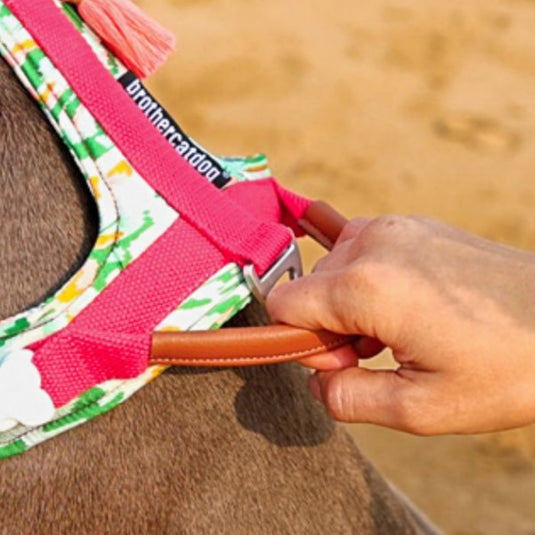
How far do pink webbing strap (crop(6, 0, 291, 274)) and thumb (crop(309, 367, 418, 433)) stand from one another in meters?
0.16

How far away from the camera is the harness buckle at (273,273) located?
134cm

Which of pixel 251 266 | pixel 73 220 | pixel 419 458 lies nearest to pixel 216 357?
pixel 251 266

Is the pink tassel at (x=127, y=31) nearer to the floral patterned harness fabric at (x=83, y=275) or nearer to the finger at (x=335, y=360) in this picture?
the floral patterned harness fabric at (x=83, y=275)

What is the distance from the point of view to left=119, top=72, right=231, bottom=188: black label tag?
4.51 ft

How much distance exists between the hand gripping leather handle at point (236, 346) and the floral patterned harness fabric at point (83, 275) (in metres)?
0.03

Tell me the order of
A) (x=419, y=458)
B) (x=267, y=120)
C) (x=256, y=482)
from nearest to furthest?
(x=256, y=482)
(x=419, y=458)
(x=267, y=120)

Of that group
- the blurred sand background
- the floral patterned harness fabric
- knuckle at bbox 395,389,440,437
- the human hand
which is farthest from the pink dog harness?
the blurred sand background

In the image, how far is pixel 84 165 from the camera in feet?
4.34

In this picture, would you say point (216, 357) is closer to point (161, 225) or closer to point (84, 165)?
point (161, 225)

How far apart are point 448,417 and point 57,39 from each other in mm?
627

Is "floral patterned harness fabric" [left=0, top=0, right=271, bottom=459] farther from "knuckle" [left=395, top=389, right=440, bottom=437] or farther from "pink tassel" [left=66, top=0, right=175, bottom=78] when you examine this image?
"knuckle" [left=395, top=389, right=440, bottom=437]

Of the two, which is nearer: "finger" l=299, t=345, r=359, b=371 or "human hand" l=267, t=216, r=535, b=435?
"human hand" l=267, t=216, r=535, b=435

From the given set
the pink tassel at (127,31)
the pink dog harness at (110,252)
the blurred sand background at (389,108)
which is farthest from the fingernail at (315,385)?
the blurred sand background at (389,108)

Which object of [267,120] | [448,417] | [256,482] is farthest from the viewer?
[267,120]
